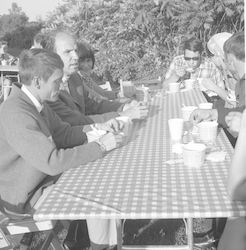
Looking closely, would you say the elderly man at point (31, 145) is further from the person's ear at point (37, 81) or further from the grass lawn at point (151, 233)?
the grass lawn at point (151, 233)

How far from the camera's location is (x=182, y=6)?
8.82 metres

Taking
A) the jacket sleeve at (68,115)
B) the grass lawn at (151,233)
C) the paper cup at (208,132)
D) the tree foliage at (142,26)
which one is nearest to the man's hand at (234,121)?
the paper cup at (208,132)

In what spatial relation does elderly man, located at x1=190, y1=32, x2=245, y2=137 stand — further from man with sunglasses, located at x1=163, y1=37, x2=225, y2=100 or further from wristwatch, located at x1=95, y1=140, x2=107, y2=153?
man with sunglasses, located at x1=163, y1=37, x2=225, y2=100

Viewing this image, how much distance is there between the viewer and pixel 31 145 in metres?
1.81

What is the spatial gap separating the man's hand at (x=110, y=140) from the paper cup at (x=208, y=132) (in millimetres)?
514

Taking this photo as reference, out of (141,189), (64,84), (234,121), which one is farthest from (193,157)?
Answer: (64,84)

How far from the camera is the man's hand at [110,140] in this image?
6.75 ft

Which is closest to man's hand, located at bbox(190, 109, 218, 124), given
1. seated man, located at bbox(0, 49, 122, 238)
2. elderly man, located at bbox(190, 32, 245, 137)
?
elderly man, located at bbox(190, 32, 245, 137)

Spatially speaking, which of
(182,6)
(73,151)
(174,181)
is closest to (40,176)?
(73,151)

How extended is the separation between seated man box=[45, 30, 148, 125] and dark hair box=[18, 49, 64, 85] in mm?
668

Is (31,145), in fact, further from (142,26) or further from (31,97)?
(142,26)

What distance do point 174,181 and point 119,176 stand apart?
27 cm

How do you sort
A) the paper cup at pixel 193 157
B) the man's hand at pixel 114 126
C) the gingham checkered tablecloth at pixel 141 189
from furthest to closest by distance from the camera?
the man's hand at pixel 114 126, the paper cup at pixel 193 157, the gingham checkered tablecloth at pixel 141 189

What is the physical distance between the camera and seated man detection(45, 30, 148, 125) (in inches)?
112
